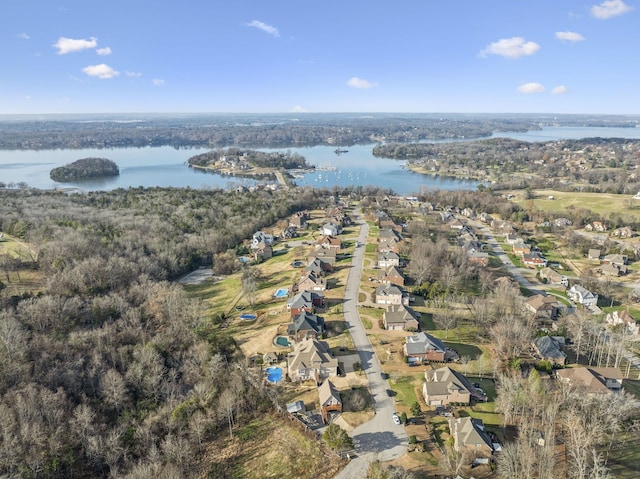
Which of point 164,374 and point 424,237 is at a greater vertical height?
point 424,237

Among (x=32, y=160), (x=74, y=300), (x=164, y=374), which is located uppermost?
(x=32, y=160)

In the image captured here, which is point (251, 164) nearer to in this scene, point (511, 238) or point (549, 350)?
point (511, 238)

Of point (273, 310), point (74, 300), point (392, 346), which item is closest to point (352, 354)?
point (392, 346)

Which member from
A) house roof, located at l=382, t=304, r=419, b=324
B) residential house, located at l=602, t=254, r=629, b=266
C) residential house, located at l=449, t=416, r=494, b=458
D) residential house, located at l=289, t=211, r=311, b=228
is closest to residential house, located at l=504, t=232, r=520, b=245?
residential house, located at l=602, t=254, r=629, b=266

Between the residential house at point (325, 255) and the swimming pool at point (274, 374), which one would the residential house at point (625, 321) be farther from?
the swimming pool at point (274, 374)

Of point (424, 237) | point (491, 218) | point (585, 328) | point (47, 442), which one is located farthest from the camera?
point (491, 218)

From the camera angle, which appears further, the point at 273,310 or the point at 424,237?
the point at 424,237

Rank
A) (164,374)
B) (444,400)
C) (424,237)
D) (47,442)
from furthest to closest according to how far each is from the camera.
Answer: (424,237)
(164,374)
(444,400)
(47,442)

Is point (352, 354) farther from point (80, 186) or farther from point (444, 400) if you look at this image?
point (80, 186)
